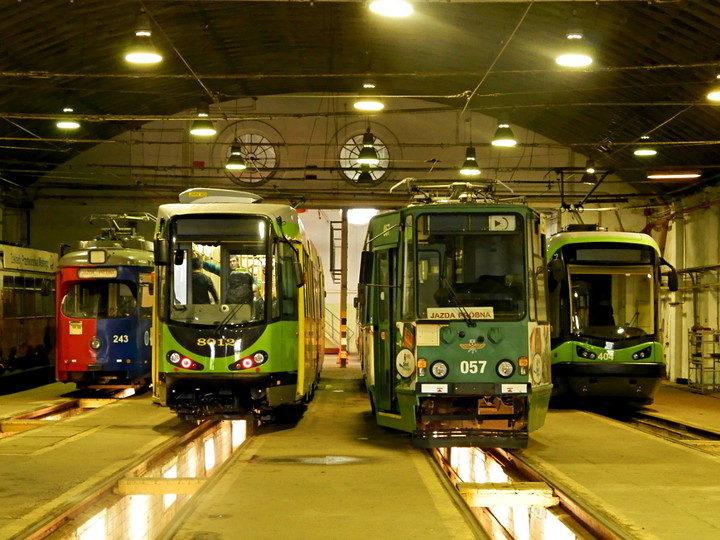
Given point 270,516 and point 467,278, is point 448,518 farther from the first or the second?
point 467,278

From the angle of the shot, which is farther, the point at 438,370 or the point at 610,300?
the point at 610,300

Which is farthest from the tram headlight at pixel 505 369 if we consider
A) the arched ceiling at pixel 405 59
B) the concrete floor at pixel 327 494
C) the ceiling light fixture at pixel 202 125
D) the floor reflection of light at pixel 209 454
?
the ceiling light fixture at pixel 202 125

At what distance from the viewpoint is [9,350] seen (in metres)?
24.5

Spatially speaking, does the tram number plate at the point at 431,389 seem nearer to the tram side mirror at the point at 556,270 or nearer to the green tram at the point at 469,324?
the green tram at the point at 469,324

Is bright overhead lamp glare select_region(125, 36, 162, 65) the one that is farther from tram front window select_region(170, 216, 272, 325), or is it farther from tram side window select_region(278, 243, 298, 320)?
tram side window select_region(278, 243, 298, 320)

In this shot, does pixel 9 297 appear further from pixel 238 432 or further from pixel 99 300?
pixel 238 432

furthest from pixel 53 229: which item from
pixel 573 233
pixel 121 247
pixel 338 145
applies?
pixel 573 233

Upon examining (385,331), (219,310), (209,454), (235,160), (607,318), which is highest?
(235,160)

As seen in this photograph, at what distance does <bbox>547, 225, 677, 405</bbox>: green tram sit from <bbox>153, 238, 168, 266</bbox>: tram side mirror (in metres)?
7.71

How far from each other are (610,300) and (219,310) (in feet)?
26.5

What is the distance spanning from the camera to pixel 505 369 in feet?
43.0

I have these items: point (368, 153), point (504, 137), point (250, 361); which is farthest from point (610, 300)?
point (250, 361)

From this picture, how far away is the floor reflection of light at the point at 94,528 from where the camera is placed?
32.2ft

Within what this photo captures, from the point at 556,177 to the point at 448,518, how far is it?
1017 inches
